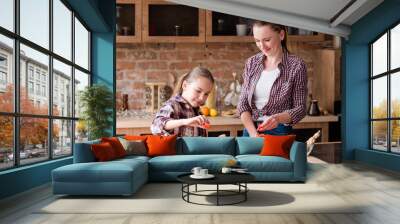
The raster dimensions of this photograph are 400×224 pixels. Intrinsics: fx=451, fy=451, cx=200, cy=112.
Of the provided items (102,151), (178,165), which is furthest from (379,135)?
(102,151)

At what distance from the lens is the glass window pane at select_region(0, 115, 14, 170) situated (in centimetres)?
491

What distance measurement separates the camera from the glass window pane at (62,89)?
6.71 metres

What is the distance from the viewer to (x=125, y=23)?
9914mm

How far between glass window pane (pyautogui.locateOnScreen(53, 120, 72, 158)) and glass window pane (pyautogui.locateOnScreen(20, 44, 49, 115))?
0.52 meters

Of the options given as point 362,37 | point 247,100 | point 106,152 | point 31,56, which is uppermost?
point 362,37

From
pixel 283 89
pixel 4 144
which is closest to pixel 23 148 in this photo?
pixel 4 144

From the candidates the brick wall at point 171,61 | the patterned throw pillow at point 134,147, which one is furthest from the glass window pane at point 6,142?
the brick wall at point 171,61

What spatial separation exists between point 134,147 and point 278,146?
2123 millimetres

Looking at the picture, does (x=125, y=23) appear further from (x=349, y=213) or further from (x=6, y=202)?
(x=349, y=213)

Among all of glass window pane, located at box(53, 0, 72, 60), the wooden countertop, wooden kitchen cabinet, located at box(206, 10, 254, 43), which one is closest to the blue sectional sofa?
glass window pane, located at box(53, 0, 72, 60)

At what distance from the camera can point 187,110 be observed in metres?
7.79

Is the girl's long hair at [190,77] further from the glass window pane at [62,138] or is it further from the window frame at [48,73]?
the glass window pane at [62,138]

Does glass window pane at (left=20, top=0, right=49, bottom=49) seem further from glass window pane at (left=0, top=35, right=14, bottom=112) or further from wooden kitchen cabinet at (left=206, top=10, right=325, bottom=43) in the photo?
wooden kitchen cabinet at (left=206, top=10, right=325, bottom=43)

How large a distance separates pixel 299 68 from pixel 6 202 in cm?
530
